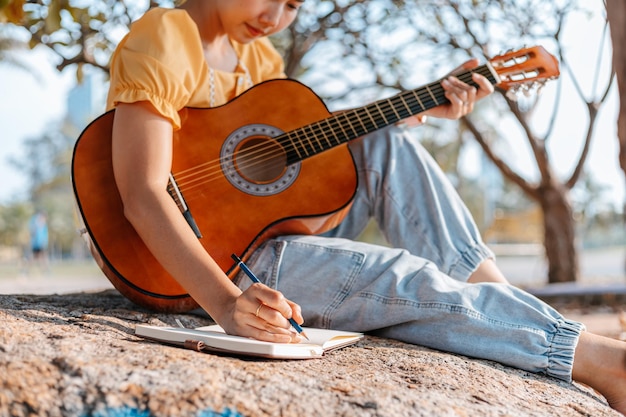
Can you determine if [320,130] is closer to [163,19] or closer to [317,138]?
[317,138]

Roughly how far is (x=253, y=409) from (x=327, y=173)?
3.46ft

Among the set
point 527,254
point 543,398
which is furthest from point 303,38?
point 527,254

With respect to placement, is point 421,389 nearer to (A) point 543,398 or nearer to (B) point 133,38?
(A) point 543,398

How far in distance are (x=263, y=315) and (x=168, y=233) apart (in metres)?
0.34

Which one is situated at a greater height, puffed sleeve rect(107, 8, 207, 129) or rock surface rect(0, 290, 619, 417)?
puffed sleeve rect(107, 8, 207, 129)

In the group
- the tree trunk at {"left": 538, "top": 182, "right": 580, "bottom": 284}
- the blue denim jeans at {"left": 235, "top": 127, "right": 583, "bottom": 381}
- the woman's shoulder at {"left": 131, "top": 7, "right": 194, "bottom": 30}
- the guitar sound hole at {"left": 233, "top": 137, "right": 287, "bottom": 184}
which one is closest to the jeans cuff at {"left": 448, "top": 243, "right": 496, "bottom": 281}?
the blue denim jeans at {"left": 235, "top": 127, "right": 583, "bottom": 381}

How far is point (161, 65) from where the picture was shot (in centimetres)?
168

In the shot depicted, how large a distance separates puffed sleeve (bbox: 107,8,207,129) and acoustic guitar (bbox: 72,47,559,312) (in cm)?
12

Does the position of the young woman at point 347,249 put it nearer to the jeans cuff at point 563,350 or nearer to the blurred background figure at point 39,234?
the jeans cuff at point 563,350

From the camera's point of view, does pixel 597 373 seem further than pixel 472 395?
Yes

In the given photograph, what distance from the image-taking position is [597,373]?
1.51 m

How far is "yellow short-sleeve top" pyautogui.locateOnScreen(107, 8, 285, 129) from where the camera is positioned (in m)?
1.64

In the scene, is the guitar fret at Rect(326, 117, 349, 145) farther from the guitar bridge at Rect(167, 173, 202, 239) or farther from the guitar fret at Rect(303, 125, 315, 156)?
the guitar bridge at Rect(167, 173, 202, 239)

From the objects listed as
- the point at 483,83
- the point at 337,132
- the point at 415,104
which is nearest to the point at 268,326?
the point at 337,132
